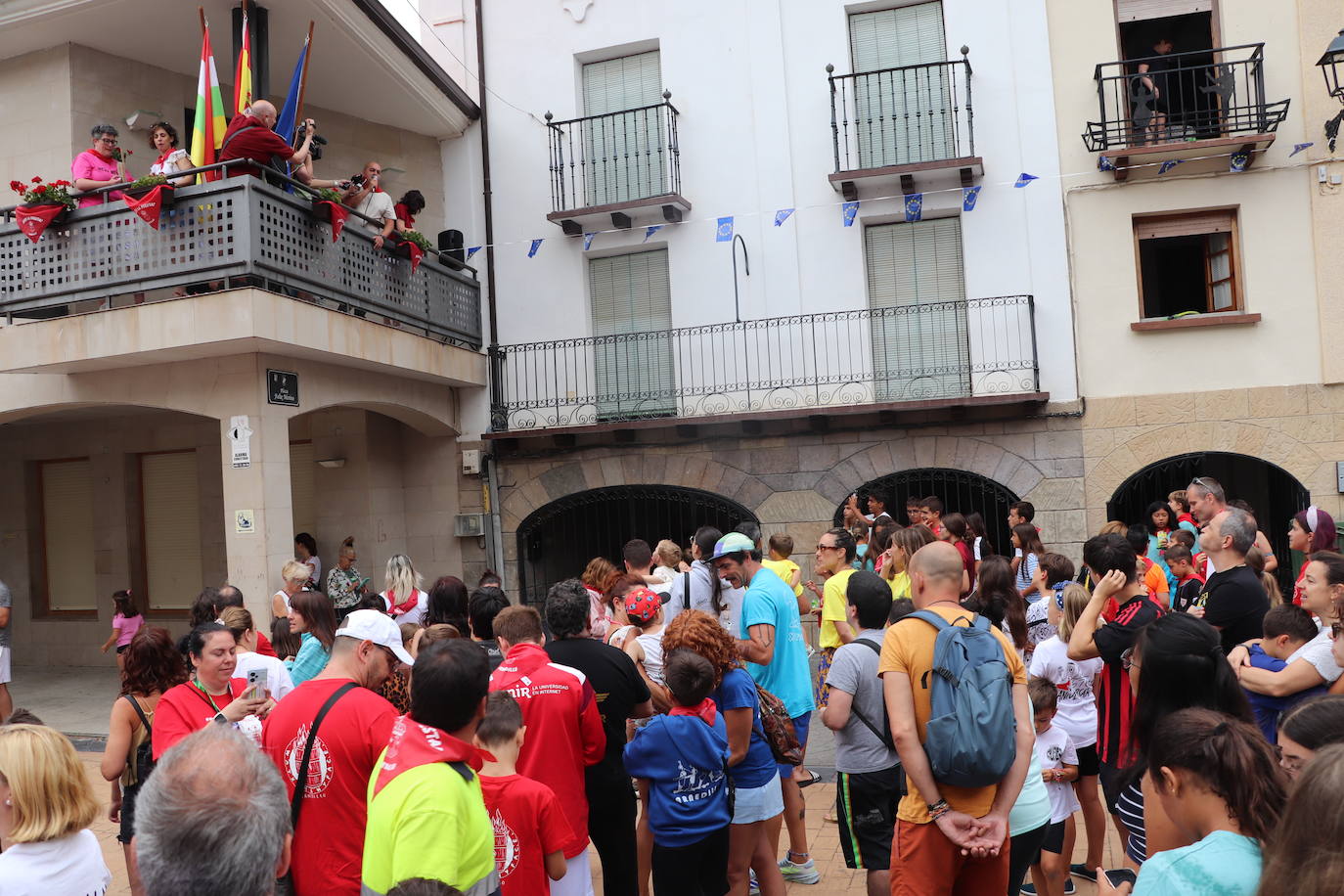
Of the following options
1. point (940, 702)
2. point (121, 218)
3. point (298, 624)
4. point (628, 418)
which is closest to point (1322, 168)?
point (628, 418)

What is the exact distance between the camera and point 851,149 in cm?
1290

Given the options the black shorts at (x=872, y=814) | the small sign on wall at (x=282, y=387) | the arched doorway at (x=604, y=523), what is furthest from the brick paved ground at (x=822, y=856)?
the arched doorway at (x=604, y=523)

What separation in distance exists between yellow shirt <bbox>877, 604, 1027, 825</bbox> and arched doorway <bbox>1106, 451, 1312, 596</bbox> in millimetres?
9250

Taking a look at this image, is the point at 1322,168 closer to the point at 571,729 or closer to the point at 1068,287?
the point at 1068,287

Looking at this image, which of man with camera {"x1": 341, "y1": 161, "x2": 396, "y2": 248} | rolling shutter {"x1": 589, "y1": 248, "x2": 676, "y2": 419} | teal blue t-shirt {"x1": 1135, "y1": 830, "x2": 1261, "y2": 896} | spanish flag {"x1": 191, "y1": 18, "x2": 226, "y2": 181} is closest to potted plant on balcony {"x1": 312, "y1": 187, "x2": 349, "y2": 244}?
man with camera {"x1": 341, "y1": 161, "x2": 396, "y2": 248}

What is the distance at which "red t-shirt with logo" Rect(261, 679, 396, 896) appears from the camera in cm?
352

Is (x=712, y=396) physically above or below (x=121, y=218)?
below

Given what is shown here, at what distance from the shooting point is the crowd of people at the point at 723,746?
232cm

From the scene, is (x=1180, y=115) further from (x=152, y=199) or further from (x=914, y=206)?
(x=152, y=199)

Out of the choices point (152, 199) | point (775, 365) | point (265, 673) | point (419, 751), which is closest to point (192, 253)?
point (152, 199)

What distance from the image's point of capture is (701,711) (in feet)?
14.0

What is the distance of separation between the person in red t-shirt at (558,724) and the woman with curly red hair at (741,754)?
18.0 inches

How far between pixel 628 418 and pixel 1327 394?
27.5 ft

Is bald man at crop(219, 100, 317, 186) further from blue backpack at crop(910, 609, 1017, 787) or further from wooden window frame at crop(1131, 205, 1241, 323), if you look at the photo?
wooden window frame at crop(1131, 205, 1241, 323)
